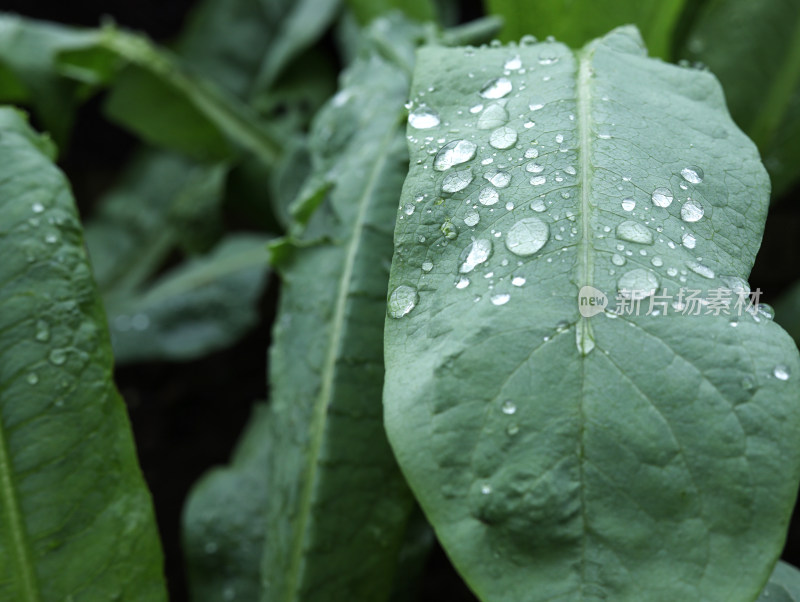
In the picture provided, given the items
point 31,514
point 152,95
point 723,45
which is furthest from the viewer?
point 152,95

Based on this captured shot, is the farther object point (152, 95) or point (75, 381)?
point (152, 95)

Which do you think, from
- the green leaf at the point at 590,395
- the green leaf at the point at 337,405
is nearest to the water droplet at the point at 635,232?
the green leaf at the point at 590,395

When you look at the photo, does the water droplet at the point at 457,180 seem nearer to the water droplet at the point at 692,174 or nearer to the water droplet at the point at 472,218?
the water droplet at the point at 472,218

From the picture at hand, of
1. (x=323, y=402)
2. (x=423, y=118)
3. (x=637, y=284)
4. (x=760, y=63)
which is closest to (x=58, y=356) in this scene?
(x=323, y=402)

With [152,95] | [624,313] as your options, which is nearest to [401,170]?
[624,313]

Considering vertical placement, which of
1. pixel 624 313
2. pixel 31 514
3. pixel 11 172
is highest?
pixel 624 313

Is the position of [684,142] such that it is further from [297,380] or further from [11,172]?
[11,172]

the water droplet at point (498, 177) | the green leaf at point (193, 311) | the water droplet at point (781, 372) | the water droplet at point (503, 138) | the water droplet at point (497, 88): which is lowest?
the green leaf at point (193, 311)
